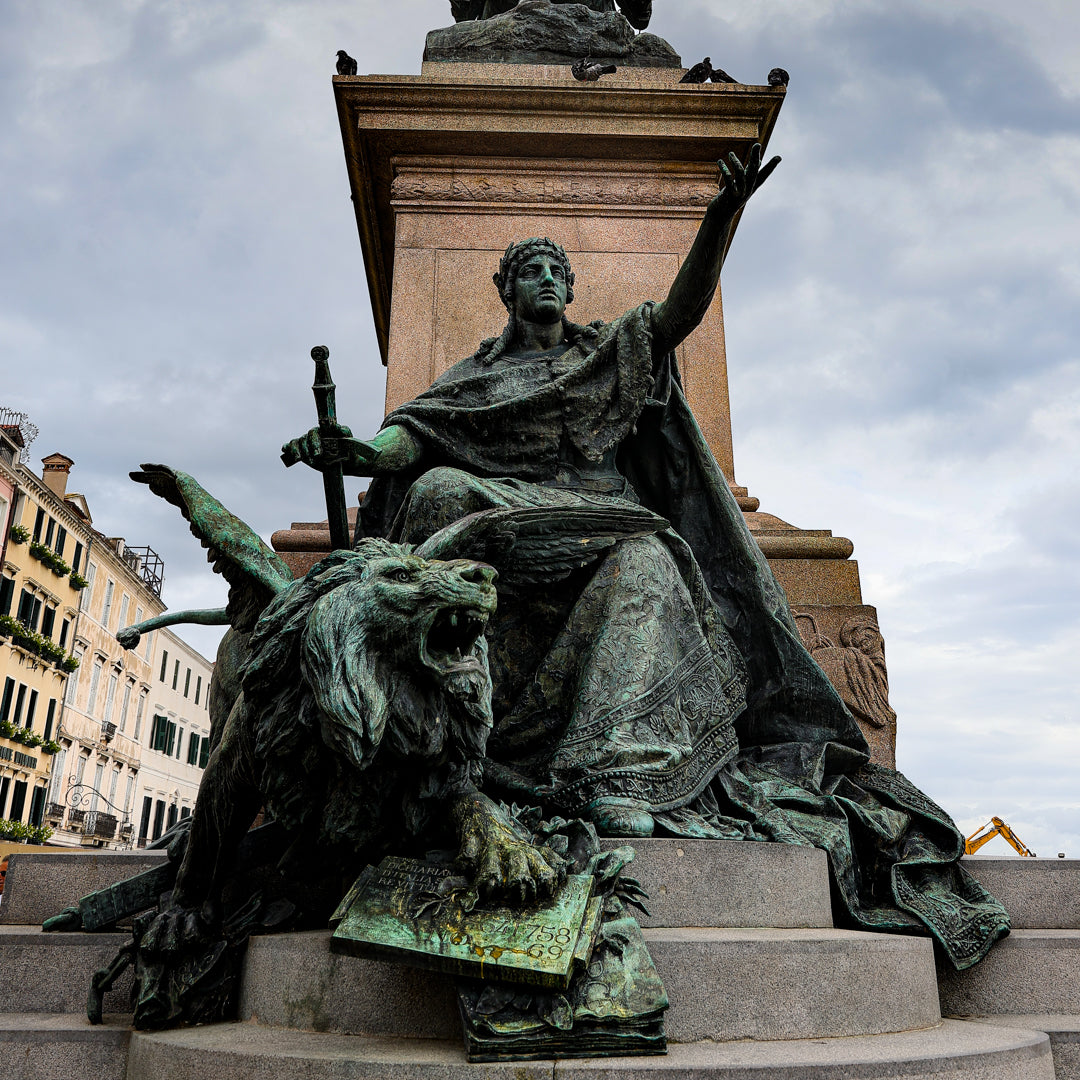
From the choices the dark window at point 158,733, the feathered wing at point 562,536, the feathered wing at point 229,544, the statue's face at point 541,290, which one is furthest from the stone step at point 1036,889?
the dark window at point 158,733

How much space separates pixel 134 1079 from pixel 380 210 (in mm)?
5896

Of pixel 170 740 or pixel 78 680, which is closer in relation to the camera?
pixel 78 680

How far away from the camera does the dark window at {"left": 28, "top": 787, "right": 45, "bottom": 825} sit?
125 feet

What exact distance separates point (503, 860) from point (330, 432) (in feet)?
6.55

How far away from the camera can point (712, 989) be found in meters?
2.43

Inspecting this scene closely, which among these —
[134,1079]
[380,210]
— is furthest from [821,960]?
[380,210]

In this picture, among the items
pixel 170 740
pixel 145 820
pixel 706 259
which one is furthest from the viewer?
pixel 170 740

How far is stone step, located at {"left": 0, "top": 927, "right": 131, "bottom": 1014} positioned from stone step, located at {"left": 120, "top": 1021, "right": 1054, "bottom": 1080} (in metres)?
0.76

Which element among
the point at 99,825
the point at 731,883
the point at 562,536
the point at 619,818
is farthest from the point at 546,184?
the point at 99,825

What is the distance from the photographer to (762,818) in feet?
11.2

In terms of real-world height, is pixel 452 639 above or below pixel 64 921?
above

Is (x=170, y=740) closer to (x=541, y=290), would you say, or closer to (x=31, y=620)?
(x=31, y=620)

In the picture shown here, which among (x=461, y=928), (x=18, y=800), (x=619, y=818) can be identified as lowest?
(x=461, y=928)

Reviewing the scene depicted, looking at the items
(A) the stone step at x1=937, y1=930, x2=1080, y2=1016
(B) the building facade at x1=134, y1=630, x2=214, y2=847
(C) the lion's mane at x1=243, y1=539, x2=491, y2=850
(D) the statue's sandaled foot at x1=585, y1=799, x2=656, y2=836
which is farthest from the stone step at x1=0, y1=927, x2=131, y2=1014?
(B) the building facade at x1=134, y1=630, x2=214, y2=847
